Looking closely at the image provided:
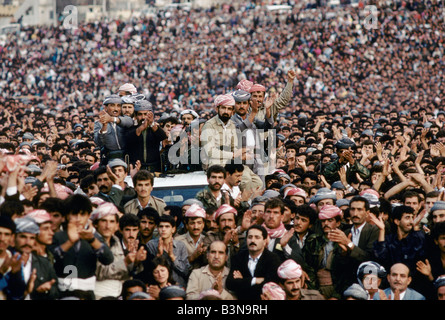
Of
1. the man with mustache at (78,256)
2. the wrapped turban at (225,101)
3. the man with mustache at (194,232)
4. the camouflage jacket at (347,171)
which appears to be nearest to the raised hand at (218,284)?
the man with mustache at (194,232)

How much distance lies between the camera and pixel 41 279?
22.8 feet

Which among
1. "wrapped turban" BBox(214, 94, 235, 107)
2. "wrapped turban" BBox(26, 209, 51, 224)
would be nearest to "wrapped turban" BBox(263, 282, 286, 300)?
"wrapped turban" BBox(26, 209, 51, 224)

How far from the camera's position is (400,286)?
796cm

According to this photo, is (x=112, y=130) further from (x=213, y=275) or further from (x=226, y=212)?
(x=213, y=275)

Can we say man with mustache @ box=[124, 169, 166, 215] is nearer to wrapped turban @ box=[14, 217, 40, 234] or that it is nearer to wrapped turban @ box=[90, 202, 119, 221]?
wrapped turban @ box=[90, 202, 119, 221]

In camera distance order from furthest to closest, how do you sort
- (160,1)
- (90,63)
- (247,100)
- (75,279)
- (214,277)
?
(160,1), (90,63), (247,100), (214,277), (75,279)

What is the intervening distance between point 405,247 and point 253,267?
1450 millimetres

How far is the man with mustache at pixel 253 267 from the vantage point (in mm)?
8062

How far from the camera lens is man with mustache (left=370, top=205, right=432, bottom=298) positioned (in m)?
8.33

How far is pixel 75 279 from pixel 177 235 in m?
1.96

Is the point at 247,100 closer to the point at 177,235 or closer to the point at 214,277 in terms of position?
the point at 177,235

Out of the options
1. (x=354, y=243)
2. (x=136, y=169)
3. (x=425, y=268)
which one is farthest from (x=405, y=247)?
(x=136, y=169)

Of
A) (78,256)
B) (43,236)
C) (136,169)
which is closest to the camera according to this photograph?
(43,236)

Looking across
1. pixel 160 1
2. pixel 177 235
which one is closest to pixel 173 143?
pixel 177 235
